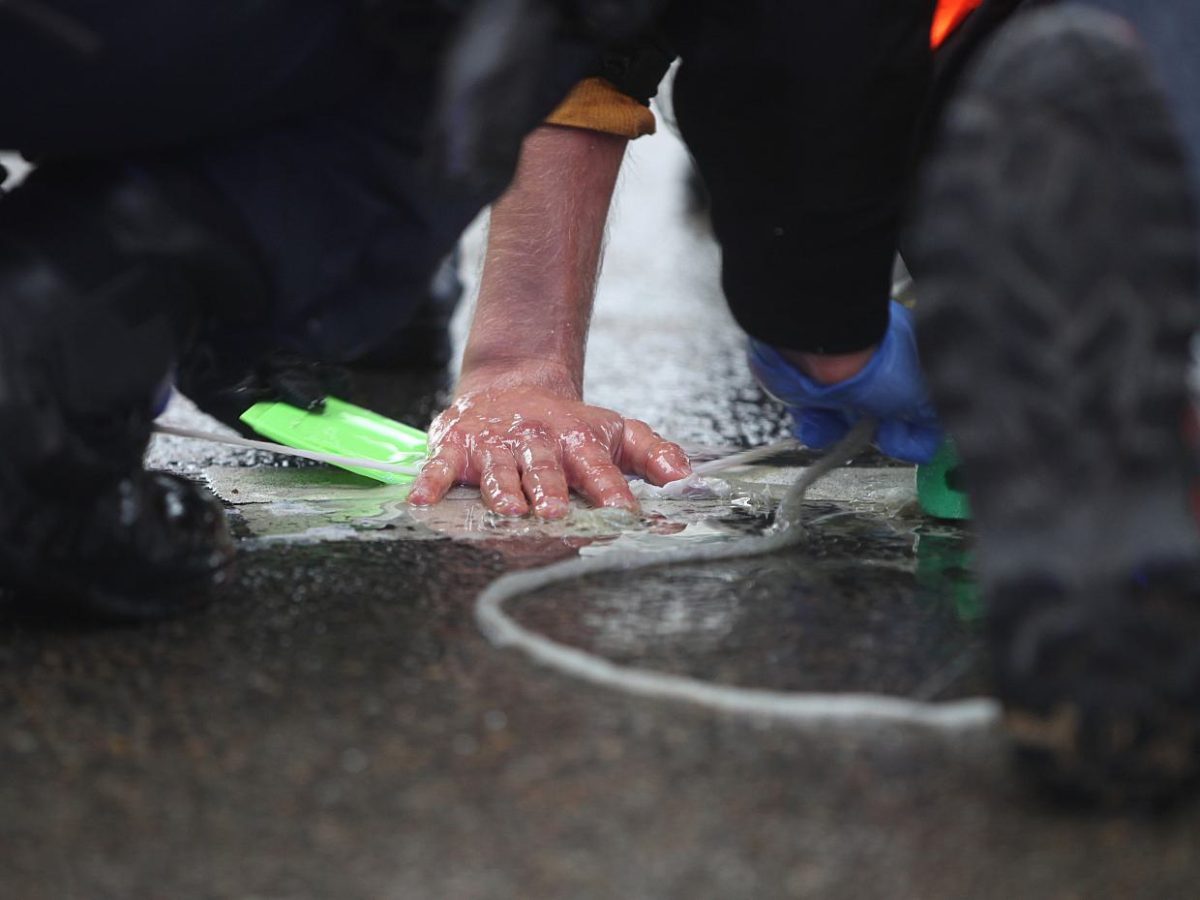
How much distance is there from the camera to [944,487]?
5.11 feet

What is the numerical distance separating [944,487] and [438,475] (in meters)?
0.56

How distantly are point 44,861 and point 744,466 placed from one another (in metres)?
1.21

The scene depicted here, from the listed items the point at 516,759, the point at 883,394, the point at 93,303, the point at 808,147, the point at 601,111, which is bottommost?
the point at 516,759

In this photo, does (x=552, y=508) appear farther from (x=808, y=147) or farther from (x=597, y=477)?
(x=808, y=147)

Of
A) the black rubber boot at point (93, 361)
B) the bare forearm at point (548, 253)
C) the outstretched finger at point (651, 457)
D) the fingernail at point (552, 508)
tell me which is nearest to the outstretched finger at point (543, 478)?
the fingernail at point (552, 508)

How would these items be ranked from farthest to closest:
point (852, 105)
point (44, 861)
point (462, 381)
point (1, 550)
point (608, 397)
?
1. point (608, 397)
2. point (462, 381)
3. point (852, 105)
4. point (1, 550)
5. point (44, 861)

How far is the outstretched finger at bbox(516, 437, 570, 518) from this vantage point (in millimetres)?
1551

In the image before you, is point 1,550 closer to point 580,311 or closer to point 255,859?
point 255,859

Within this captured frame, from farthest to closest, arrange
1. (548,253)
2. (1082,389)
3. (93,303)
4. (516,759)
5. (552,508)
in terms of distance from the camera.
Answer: (548,253)
(552,508)
(93,303)
(516,759)
(1082,389)

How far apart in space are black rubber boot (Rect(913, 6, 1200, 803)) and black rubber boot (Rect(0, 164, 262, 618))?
61cm

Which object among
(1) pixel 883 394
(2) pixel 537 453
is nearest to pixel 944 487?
(1) pixel 883 394

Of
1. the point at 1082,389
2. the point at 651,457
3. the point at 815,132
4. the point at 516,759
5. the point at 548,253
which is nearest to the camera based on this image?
the point at 1082,389

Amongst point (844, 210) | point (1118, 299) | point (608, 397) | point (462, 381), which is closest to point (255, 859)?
point (1118, 299)

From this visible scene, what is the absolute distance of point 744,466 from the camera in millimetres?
1868
